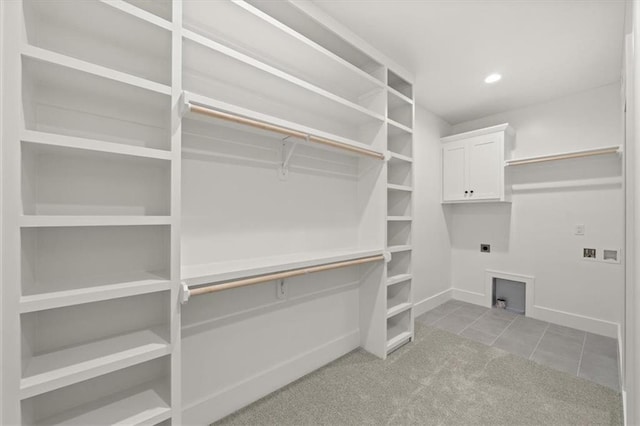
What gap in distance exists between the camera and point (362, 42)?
2141 millimetres

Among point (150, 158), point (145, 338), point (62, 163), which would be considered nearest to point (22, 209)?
point (62, 163)

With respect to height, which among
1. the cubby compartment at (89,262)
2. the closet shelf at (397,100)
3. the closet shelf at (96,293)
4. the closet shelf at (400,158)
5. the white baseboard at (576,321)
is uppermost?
the closet shelf at (397,100)

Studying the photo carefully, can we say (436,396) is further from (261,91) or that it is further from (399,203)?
(261,91)

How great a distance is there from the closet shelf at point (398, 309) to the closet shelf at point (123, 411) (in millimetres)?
1799

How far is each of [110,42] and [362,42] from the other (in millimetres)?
1677

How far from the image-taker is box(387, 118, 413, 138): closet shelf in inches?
97.0

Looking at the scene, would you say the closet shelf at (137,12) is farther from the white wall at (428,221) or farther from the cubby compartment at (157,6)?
the white wall at (428,221)

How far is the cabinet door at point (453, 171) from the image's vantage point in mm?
3585

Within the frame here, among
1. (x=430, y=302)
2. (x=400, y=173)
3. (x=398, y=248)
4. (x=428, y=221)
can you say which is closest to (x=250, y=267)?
(x=398, y=248)

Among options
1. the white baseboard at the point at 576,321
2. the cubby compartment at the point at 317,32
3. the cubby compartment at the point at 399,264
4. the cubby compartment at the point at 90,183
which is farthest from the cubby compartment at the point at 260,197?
the white baseboard at the point at 576,321

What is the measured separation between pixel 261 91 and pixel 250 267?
116 cm

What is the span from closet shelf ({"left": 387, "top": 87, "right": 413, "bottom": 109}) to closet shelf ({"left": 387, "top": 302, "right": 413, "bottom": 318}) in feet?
6.45

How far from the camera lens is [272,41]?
169 cm

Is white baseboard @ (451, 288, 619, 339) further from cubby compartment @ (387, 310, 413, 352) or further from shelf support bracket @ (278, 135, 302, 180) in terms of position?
shelf support bracket @ (278, 135, 302, 180)
